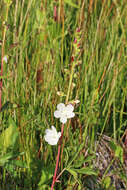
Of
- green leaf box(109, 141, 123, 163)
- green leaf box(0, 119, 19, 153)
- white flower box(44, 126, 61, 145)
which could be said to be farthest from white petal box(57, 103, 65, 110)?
green leaf box(109, 141, 123, 163)

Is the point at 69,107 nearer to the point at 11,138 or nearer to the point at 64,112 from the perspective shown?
the point at 64,112

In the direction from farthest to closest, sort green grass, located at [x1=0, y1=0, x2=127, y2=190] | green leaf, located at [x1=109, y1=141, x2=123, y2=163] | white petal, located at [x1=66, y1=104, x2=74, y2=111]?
green leaf, located at [x1=109, y1=141, x2=123, y2=163], green grass, located at [x1=0, y1=0, x2=127, y2=190], white petal, located at [x1=66, y1=104, x2=74, y2=111]

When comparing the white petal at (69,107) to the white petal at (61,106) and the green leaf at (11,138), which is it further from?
the green leaf at (11,138)

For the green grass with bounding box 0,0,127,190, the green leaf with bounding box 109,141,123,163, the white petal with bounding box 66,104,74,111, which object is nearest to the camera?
the white petal with bounding box 66,104,74,111

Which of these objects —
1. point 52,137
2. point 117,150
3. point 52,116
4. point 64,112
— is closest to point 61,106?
point 64,112

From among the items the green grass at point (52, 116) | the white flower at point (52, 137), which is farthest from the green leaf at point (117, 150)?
the white flower at point (52, 137)

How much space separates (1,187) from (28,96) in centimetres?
58

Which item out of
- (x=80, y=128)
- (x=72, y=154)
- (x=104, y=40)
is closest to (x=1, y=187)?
(x=72, y=154)

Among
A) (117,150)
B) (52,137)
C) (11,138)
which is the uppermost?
(52,137)

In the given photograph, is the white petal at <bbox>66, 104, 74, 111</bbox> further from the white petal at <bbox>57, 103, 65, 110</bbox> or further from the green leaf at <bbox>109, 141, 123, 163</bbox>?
the green leaf at <bbox>109, 141, 123, 163</bbox>

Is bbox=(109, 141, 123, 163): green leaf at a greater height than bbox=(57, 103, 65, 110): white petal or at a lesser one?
lesser

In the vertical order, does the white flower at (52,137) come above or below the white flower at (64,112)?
below

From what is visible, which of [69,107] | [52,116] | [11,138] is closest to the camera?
[69,107]

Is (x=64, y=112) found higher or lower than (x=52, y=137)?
higher
